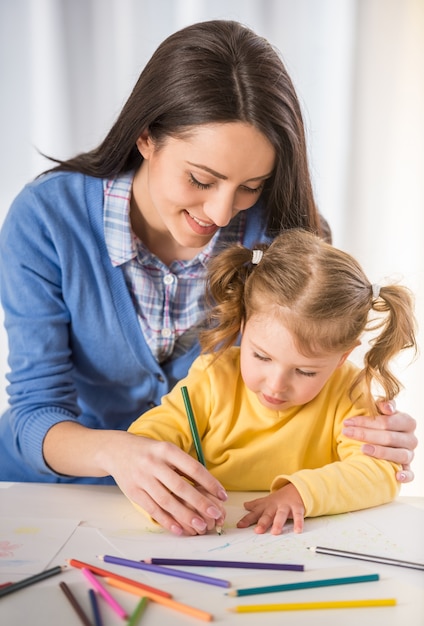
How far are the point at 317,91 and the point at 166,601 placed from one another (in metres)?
1.30

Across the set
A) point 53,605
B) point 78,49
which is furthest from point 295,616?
point 78,49

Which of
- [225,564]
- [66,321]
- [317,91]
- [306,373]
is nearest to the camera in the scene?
[225,564]

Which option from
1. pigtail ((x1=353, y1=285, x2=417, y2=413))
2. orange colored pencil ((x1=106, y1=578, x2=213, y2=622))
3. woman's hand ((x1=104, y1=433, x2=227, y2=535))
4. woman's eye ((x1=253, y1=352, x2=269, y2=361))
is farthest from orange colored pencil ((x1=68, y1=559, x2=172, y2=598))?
pigtail ((x1=353, y1=285, x2=417, y2=413))

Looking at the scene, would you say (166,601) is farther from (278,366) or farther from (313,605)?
(278,366)

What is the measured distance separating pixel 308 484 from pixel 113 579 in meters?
0.30

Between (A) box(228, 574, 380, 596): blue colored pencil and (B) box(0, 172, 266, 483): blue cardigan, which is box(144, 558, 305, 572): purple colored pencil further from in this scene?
(B) box(0, 172, 266, 483): blue cardigan

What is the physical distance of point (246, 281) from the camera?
1.09 m

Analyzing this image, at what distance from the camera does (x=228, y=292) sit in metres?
1.11

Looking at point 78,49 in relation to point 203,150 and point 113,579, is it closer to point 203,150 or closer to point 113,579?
point 203,150

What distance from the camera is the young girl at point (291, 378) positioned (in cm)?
100

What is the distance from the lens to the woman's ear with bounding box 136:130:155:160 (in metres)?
1.10

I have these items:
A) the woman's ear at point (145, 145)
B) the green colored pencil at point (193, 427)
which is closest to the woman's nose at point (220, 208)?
the woman's ear at point (145, 145)

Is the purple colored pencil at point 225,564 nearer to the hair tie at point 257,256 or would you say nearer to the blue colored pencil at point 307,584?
the blue colored pencil at point 307,584

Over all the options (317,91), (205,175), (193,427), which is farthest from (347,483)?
(317,91)
